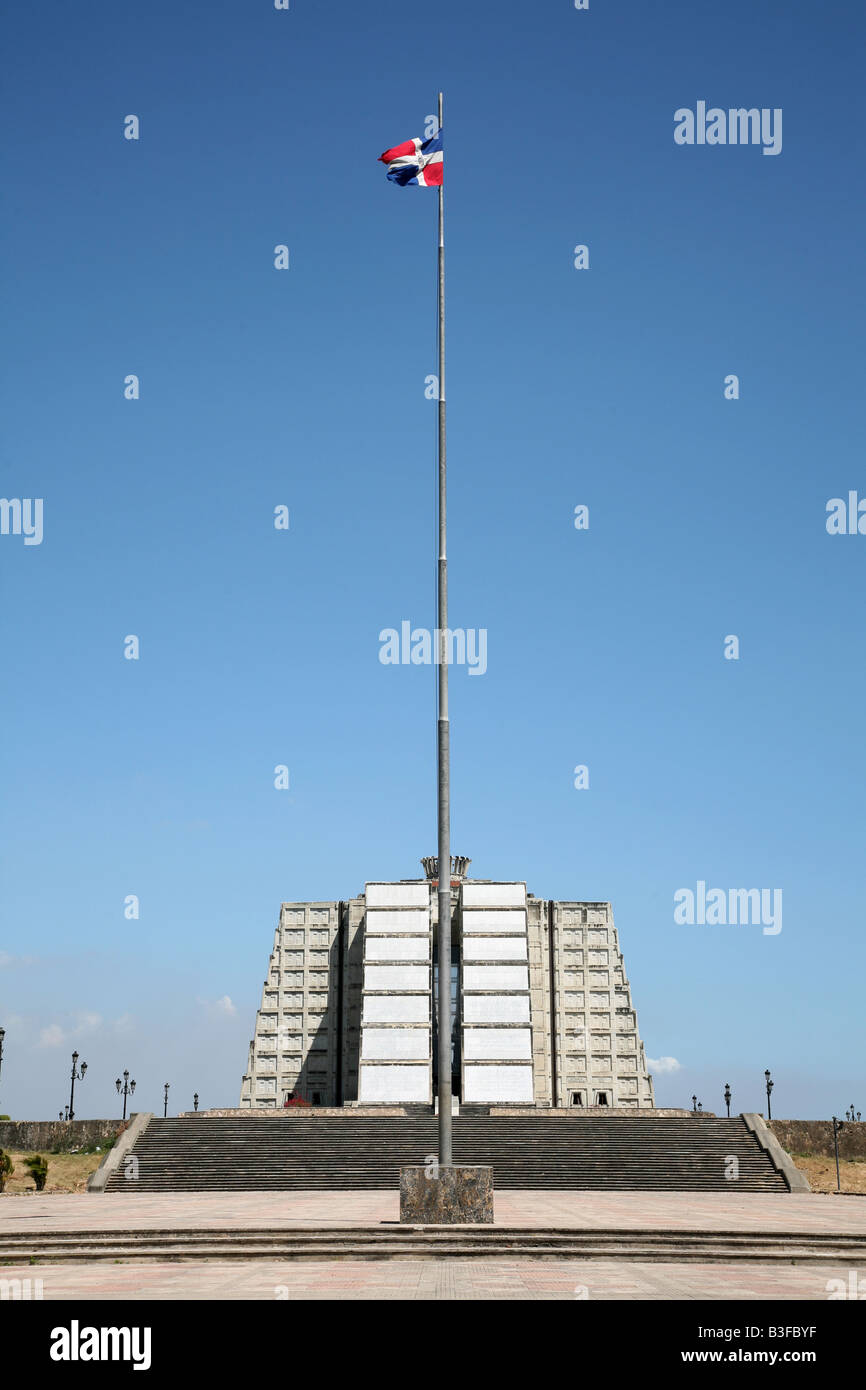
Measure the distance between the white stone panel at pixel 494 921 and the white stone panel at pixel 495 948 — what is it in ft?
1.80

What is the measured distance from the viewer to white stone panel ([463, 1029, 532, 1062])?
59500 mm

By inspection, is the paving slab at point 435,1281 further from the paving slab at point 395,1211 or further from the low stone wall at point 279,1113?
the low stone wall at point 279,1113

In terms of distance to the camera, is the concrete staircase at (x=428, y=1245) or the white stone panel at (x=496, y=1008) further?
the white stone panel at (x=496, y=1008)

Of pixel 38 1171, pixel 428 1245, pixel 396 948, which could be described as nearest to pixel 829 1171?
pixel 396 948

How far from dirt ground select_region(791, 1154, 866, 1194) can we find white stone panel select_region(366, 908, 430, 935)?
2201 cm

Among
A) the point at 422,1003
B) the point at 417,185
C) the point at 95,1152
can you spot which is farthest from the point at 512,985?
the point at 417,185

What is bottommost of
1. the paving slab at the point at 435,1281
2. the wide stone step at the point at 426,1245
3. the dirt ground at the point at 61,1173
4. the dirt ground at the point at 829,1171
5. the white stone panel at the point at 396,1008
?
the dirt ground at the point at 829,1171

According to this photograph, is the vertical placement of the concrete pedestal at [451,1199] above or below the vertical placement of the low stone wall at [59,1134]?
above

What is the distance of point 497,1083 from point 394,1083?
5.05 m

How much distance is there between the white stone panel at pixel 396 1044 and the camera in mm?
59844

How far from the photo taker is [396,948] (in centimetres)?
6272

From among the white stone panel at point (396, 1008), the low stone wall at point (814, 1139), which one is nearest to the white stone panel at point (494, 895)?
the white stone panel at point (396, 1008)
